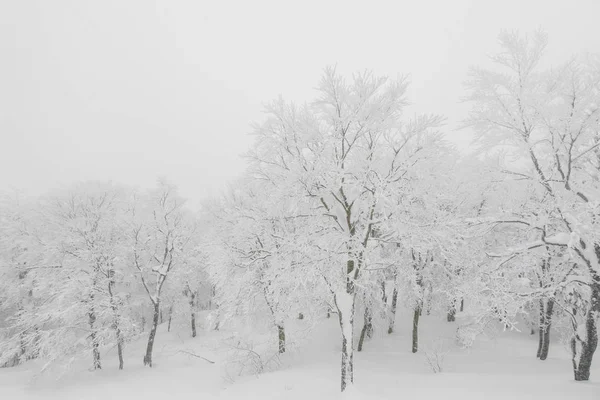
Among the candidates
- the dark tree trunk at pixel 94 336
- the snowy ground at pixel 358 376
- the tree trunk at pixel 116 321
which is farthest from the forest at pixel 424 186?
the dark tree trunk at pixel 94 336

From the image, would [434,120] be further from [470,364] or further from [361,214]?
[470,364]

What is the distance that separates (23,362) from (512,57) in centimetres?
3656

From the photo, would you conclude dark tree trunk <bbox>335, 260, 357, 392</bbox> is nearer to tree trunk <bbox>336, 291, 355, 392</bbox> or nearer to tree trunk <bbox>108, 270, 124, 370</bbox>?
tree trunk <bbox>336, 291, 355, 392</bbox>

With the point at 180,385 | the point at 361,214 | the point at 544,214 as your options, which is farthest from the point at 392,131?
the point at 180,385

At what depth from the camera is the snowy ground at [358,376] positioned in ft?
28.3

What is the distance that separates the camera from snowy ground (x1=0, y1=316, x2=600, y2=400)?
8.62 meters

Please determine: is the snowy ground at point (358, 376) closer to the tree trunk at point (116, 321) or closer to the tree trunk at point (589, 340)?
the tree trunk at point (589, 340)

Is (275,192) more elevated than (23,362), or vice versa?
(275,192)

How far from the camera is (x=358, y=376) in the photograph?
35.1 feet

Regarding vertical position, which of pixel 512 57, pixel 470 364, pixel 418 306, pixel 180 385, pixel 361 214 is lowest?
pixel 180 385

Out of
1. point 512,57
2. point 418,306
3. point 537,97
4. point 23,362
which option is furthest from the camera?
point 23,362

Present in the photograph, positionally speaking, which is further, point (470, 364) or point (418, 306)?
point (418, 306)

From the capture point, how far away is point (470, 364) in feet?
44.5

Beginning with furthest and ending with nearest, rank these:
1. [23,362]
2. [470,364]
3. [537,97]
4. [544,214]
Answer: [23,362]
[470,364]
[537,97]
[544,214]
